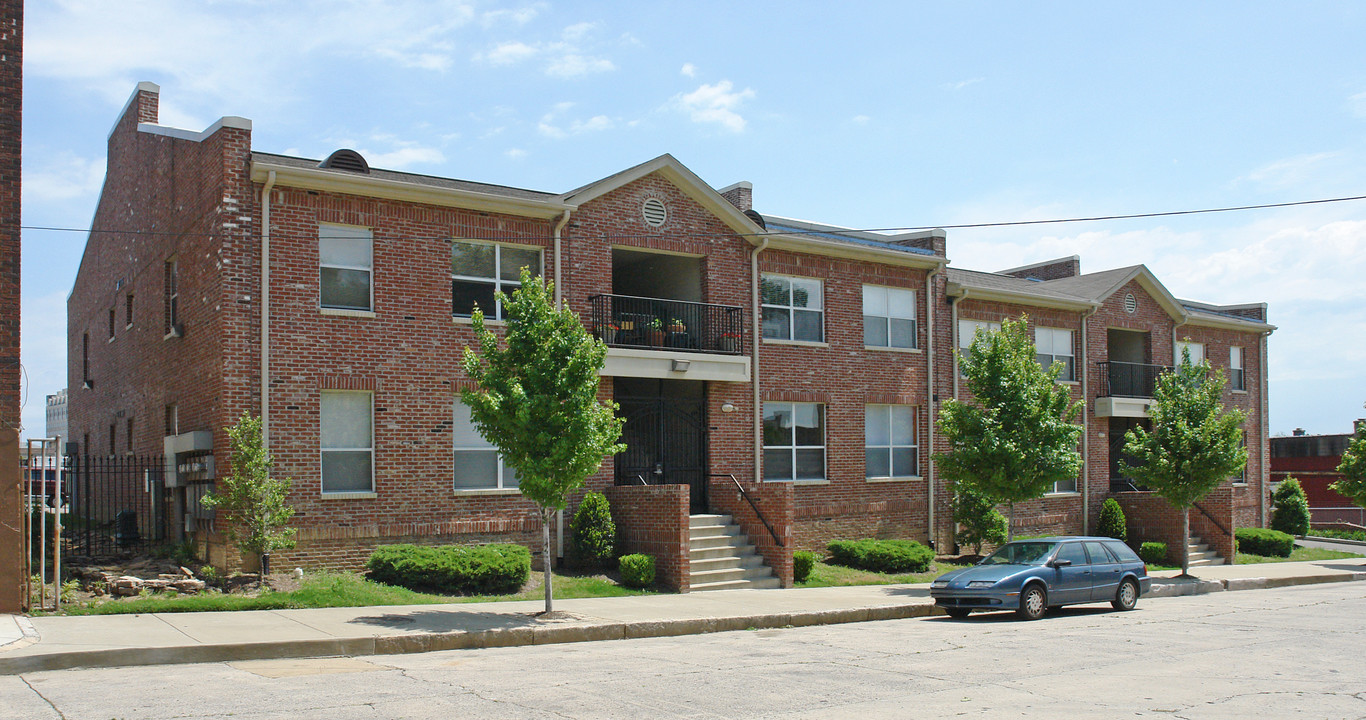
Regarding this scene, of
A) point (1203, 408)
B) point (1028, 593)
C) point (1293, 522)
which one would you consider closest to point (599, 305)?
point (1028, 593)

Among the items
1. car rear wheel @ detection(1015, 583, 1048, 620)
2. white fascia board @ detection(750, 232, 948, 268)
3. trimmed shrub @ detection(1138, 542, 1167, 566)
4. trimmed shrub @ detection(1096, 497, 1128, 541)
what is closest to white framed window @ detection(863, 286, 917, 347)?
white fascia board @ detection(750, 232, 948, 268)

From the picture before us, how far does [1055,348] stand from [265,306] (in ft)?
67.5

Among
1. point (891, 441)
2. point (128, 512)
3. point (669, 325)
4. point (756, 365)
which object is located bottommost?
point (128, 512)

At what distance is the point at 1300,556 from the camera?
31.8m

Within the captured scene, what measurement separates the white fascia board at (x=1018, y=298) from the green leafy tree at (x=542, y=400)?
13.5m

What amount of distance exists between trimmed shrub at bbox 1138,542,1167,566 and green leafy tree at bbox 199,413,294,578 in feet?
68.6

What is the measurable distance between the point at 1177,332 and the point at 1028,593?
762 inches

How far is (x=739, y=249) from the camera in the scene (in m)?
23.3

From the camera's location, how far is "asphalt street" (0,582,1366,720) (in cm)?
904

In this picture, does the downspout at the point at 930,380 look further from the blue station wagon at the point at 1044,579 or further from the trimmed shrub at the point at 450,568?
the trimmed shrub at the point at 450,568

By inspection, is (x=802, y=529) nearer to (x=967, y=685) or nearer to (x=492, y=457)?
(x=492, y=457)

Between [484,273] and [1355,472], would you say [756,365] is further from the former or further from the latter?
[1355,472]

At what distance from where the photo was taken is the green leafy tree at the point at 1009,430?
21203 millimetres

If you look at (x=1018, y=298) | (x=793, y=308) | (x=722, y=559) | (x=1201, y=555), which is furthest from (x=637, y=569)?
(x=1201, y=555)
